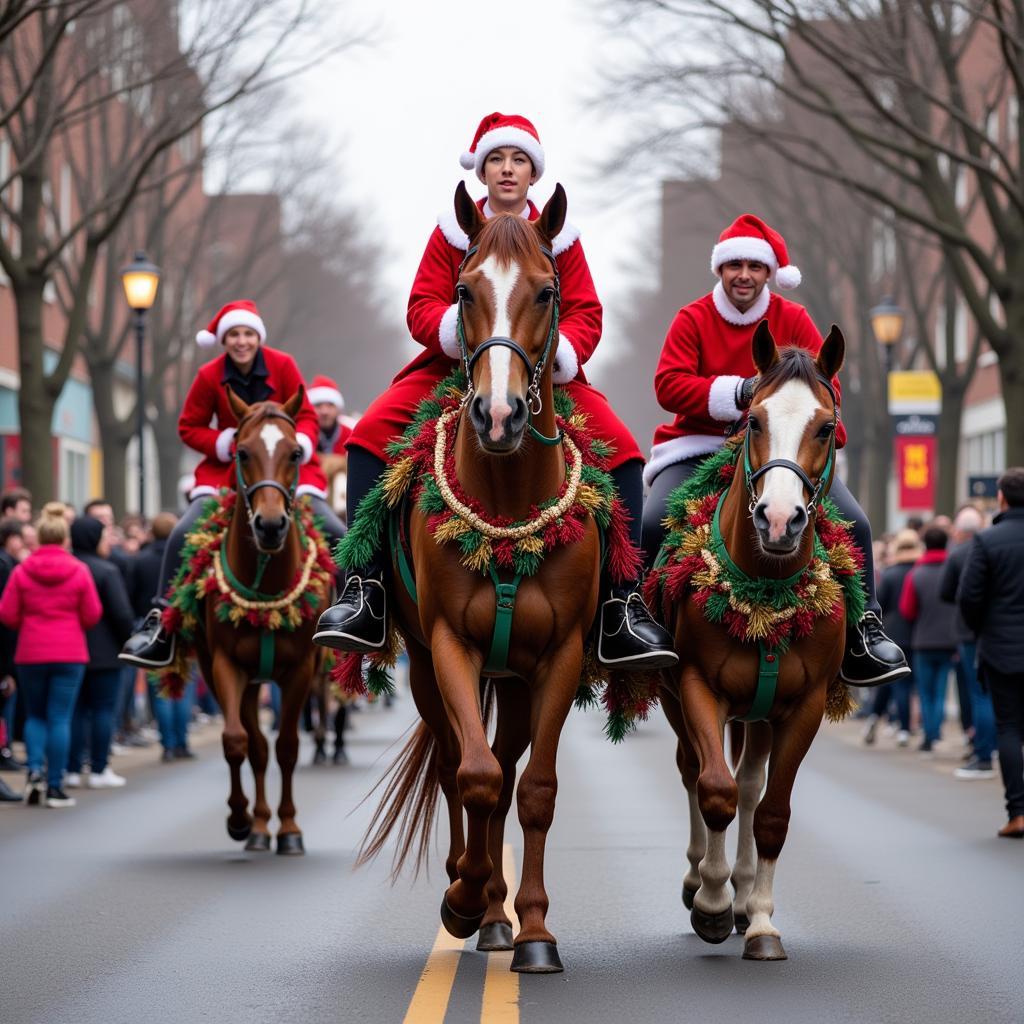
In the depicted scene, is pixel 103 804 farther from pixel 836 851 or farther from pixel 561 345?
pixel 561 345

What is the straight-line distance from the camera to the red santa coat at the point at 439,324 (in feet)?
29.6

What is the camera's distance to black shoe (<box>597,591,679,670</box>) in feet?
28.6

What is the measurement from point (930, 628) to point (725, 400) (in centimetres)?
1205

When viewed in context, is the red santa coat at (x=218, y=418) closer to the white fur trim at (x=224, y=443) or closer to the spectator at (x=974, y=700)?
the white fur trim at (x=224, y=443)

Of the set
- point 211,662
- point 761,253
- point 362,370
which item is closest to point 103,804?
point 211,662

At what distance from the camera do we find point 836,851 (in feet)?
43.1

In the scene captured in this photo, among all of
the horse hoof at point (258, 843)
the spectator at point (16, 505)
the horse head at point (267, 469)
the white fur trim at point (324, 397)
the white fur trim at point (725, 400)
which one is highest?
the white fur trim at point (324, 397)

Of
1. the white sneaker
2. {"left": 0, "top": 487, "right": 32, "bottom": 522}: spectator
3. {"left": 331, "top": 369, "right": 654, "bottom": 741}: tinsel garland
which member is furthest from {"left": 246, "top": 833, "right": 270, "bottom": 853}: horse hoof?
{"left": 0, "top": 487, "right": 32, "bottom": 522}: spectator

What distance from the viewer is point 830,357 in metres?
8.85

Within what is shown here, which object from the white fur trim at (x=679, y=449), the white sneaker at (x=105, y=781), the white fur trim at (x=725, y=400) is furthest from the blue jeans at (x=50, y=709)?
the white fur trim at (x=725, y=400)

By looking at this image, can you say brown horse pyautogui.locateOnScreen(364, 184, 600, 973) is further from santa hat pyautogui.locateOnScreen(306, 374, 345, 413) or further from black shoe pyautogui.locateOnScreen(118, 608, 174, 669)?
santa hat pyautogui.locateOnScreen(306, 374, 345, 413)

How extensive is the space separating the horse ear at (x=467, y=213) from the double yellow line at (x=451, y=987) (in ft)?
9.86

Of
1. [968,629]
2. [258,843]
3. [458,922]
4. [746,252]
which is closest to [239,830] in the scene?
[258,843]

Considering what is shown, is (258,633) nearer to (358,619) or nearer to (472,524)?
(358,619)
